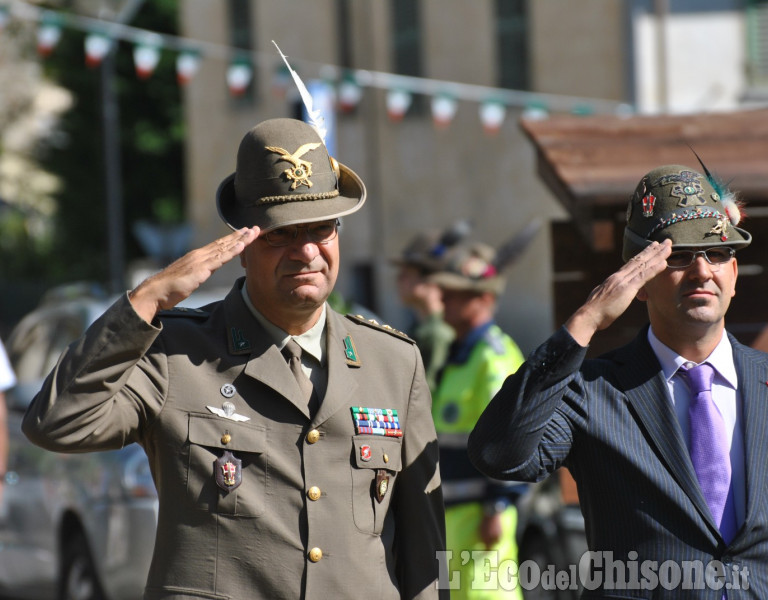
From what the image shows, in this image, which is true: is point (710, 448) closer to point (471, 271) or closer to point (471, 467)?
point (471, 467)

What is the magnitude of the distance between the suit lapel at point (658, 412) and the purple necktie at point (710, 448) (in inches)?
1.8

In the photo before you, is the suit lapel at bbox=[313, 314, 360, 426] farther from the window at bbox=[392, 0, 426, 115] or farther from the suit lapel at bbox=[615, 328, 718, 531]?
the window at bbox=[392, 0, 426, 115]

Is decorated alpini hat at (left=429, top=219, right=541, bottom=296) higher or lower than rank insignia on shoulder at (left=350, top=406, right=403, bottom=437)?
higher

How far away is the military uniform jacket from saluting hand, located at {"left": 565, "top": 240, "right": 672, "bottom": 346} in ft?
2.05

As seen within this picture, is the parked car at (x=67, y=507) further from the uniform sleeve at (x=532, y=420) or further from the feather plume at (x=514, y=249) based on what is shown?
the uniform sleeve at (x=532, y=420)

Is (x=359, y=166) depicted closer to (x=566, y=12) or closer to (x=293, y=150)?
(x=566, y=12)

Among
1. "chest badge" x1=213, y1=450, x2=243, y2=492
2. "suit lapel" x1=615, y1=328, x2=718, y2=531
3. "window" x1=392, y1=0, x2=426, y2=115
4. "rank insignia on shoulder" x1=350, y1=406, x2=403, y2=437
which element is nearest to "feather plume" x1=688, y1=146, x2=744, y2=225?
"suit lapel" x1=615, y1=328, x2=718, y2=531

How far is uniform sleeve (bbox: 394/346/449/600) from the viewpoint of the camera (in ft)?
11.7

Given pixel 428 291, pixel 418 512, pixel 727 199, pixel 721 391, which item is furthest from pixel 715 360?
pixel 428 291

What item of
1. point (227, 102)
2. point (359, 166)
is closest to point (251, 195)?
point (359, 166)

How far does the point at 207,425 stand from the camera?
338cm

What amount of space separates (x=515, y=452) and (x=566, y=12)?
51.1ft

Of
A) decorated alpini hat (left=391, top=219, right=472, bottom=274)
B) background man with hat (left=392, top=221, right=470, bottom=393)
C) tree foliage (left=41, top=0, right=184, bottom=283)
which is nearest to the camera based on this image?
background man with hat (left=392, top=221, right=470, bottom=393)

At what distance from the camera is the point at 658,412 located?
332 centimetres
